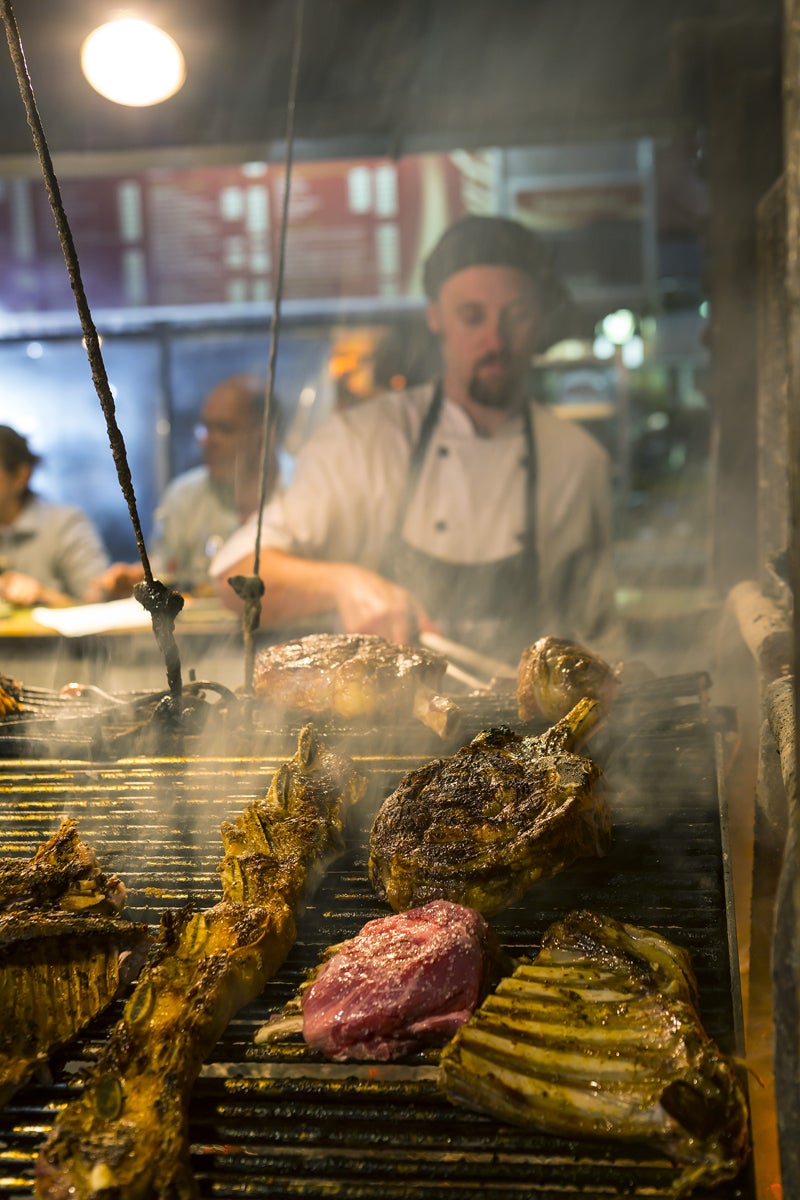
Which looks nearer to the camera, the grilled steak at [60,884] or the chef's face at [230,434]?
the grilled steak at [60,884]

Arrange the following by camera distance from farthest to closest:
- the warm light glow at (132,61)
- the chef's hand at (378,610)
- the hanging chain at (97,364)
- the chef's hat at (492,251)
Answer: the chef's hat at (492,251) → the warm light glow at (132,61) → the chef's hand at (378,610) → the hanging chain at (97,364)

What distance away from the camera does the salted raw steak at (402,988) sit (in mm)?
1839

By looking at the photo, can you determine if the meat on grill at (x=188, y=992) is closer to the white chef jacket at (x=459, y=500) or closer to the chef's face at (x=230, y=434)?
the white chef jacket at (x=459, y=500)

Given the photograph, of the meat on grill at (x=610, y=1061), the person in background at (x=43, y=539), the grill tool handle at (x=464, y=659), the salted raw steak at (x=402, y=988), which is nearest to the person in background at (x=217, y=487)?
the person in background at (x=43, y=539)

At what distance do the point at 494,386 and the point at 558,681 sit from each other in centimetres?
370

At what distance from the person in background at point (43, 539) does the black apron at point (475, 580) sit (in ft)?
13.1

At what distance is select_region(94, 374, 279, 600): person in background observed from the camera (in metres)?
9.38

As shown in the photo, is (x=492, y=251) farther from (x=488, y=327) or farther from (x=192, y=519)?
(x=192, y=519)

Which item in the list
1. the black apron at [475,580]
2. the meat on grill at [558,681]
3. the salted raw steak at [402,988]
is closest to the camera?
the salted raw steak at [402,988]

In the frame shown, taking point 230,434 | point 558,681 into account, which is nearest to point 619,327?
point 230,434

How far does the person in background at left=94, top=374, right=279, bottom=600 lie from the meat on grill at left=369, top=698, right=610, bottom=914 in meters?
6.39

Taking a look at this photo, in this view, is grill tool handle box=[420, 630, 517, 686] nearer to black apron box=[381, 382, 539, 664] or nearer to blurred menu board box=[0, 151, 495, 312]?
black apron box=[381, 382, 539, 664]

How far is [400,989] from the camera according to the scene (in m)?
1.88

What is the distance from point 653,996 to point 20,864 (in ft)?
5.39
